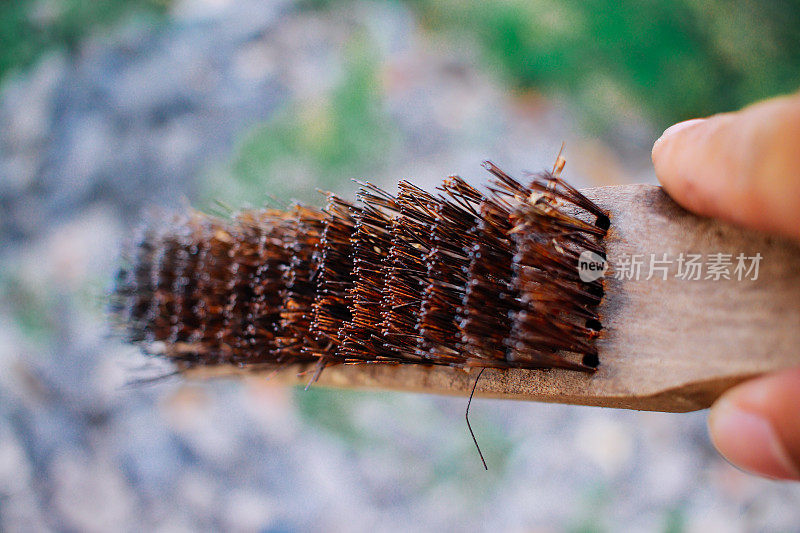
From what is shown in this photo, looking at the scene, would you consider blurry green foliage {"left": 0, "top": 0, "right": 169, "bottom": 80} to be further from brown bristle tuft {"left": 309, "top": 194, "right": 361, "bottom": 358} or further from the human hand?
the human hand

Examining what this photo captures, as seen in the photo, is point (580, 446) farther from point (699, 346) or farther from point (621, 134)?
point (699, 346)

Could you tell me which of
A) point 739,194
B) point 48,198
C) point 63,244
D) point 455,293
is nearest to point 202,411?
point 63,244

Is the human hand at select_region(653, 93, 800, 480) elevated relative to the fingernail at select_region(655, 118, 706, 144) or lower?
lower

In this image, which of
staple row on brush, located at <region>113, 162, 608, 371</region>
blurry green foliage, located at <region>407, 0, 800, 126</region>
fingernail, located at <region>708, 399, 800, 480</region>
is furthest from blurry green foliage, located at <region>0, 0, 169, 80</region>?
fingernail, located at <region>708, 399, 800, 480</region>

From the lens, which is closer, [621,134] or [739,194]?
[739,194]

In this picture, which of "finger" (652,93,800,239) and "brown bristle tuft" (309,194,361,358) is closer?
"finger" (652,93,800,239)

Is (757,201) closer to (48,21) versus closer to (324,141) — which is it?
(324,141)
